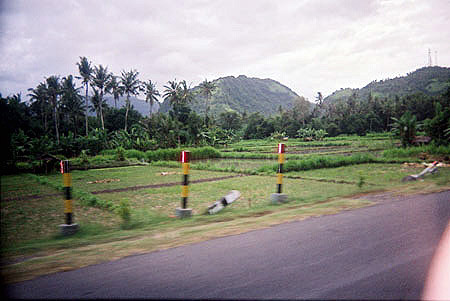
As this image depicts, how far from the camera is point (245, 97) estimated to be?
535 ft

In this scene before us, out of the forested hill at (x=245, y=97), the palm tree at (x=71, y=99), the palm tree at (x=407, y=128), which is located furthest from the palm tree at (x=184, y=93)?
the forested hill at (x=245, y=97)

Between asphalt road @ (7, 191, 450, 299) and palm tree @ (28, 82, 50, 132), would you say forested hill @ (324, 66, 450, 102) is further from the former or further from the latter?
asphalt road @ (7, 191, 450, 299)

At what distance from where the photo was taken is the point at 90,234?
13.8 ft

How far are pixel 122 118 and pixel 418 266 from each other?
191 feet

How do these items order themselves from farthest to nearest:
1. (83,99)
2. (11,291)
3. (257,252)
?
(83,99) < (257,252) < (11,291)

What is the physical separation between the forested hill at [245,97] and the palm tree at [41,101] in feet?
225

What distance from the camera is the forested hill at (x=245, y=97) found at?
13538 cm

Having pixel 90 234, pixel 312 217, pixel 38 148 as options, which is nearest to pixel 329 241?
pixel 312 217

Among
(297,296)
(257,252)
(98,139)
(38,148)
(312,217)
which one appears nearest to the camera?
(297,296)

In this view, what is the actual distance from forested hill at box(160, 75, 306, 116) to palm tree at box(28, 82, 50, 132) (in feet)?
225

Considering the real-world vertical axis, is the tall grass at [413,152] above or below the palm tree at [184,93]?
below

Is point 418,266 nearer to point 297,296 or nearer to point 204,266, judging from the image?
point 297,296

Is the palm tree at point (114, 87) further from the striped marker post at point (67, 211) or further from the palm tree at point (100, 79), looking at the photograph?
the striped marker post at point (67, 211)

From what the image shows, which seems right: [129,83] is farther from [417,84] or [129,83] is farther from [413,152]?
[417,84]
